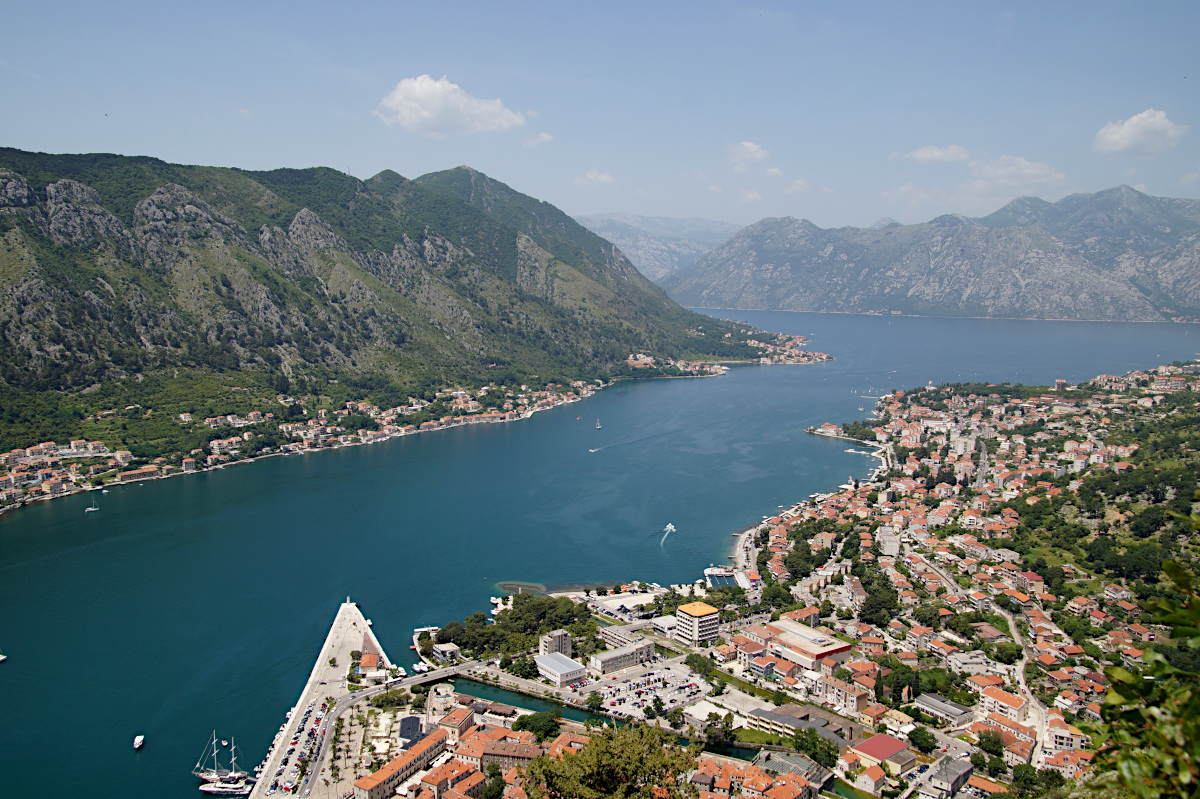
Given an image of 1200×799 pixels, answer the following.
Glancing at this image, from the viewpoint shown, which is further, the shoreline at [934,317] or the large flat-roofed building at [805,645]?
the shoreline at [934,317]

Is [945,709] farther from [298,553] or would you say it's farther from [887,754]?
[298,553]

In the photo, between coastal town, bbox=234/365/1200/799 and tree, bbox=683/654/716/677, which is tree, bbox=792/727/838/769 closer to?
coastal town, bbox=234/365/1200/799

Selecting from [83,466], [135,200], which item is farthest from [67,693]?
[135,200]

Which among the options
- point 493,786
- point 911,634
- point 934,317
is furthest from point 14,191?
point 934,317

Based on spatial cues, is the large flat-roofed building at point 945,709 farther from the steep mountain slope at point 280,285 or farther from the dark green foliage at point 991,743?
the steep mountain slope at point 280,285

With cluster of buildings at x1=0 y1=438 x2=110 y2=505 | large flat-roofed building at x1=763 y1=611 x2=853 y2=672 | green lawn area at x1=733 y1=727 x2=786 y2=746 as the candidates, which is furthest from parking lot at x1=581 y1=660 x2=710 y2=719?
cluster of buildings at x1=0 y1=438 x2=110 y2=505

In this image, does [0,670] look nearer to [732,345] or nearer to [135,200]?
[135,200]

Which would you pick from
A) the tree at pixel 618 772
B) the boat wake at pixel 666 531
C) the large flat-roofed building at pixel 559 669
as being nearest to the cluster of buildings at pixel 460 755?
→ the large flat-roofed building at pixel 559 669
